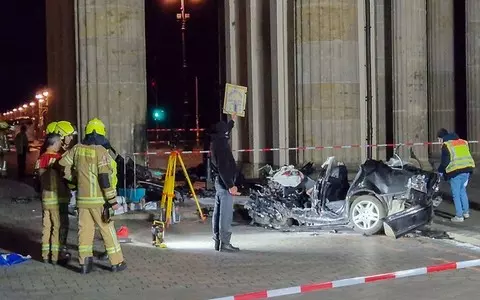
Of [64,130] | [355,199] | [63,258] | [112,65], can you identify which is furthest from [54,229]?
[112,65]

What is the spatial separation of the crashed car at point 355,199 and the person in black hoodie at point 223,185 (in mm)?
2089

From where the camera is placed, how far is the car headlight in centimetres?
1206

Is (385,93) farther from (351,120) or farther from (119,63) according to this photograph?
(119,63)

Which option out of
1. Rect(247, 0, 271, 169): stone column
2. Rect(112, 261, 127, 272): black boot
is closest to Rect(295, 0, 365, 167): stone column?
Rect(247, 0, 271, 169): stone column

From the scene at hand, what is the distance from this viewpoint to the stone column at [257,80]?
20438mm

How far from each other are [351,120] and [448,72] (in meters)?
8.25

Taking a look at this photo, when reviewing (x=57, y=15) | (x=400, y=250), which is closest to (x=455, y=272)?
(x=400, y=250)

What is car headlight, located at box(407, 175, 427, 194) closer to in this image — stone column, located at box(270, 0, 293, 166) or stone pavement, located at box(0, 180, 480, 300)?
stone pavement, located at box(0, 180, 480, 300)

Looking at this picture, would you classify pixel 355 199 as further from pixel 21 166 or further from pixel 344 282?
pixel 21 166

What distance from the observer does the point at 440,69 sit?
1009 inches

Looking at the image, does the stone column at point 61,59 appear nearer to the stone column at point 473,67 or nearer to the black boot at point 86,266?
the black boot at point 86,266

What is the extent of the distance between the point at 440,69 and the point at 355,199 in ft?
47.4

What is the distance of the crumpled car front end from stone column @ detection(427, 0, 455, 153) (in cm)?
1370

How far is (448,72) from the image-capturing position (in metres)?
25.7
